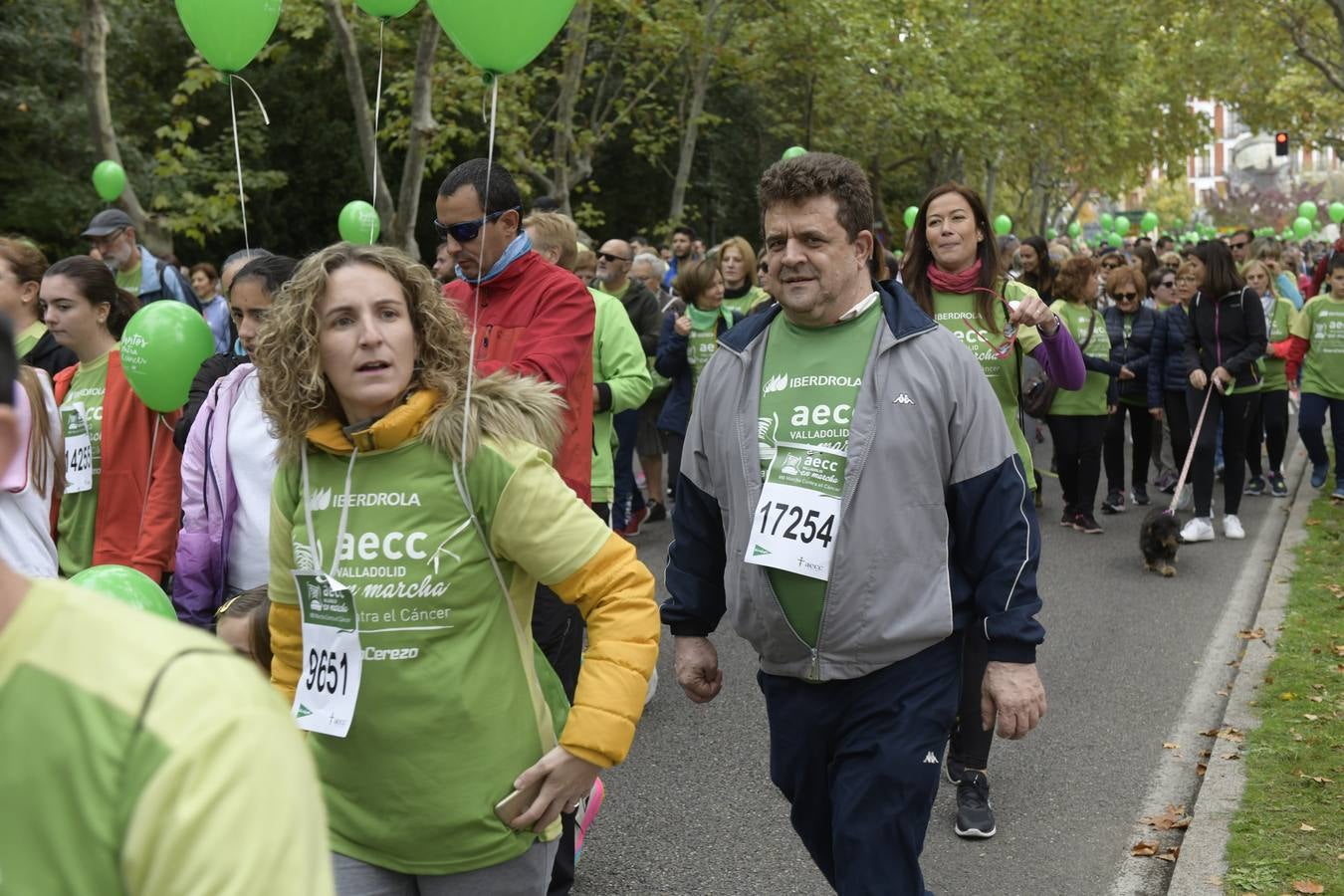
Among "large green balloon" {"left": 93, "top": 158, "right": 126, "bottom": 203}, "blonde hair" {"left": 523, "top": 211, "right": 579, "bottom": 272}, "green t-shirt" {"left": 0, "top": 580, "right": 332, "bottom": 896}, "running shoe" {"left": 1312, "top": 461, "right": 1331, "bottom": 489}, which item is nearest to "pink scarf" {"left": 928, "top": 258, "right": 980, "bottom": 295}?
"blonde hair" {"left": 523, "top": 211, "right": 579, "bottom": 272}

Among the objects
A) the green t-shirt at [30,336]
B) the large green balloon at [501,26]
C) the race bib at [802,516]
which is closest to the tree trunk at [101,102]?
the green t-shirt at [30,336]

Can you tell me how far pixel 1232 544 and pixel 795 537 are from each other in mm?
8161

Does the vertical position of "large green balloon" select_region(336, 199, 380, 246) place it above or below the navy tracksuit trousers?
above

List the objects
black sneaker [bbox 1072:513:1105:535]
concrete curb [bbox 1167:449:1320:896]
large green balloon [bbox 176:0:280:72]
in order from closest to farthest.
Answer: concrete curb [bbox 1167:449:1320:896]
large green balloon [bbox 176:0:280:72]
black sneaker [bbox 1072:513:1105:535]

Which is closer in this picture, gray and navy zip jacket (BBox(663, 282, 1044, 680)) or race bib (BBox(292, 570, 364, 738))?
race bib (BBox(292, 570, 364, 738))

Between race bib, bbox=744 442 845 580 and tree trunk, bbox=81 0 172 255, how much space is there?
1170cm

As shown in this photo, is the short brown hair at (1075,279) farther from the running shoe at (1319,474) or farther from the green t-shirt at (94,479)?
the green t-shirt at (94,479)

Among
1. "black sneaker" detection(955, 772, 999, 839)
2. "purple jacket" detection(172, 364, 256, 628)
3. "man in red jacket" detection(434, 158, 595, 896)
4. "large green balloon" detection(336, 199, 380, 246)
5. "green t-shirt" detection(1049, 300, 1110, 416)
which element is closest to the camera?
"purple jacket" detection(172, 364, 256, 628)

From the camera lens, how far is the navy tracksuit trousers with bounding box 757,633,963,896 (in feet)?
11.0

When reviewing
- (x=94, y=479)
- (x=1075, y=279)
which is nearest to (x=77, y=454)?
(x=94, y=479)

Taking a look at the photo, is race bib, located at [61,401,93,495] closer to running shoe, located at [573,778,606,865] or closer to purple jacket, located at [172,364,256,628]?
purple jacket, located at [172,364,256,628]

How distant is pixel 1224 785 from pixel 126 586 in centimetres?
403

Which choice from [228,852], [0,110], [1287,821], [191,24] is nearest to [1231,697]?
[1287,821]

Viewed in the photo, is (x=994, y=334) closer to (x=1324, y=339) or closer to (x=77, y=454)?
(x=77, y=454)
